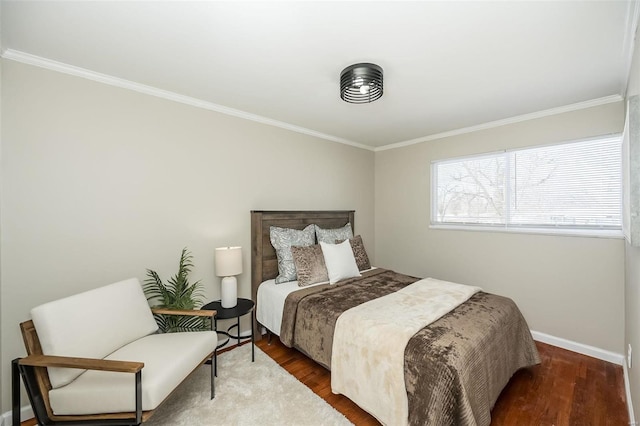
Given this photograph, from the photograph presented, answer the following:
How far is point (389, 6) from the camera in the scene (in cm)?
144

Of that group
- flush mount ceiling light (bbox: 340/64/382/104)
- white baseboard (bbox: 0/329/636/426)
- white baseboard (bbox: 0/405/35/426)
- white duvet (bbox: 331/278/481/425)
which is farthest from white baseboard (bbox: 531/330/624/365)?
white baseboard (bbox: 0/405/35/426)

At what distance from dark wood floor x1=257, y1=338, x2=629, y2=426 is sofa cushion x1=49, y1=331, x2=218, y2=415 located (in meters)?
1.02

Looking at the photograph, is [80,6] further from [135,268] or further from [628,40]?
[628,40]

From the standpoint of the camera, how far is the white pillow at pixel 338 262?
2.93 meters

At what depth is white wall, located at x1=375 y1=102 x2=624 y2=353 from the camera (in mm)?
2586

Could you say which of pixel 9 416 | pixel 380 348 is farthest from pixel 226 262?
pixel 9 416

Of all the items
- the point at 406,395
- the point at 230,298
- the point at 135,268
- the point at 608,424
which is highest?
the point at 135,268

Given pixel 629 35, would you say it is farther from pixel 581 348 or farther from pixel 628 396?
pixel 581 348

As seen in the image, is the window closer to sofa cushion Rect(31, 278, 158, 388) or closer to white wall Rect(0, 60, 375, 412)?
white wall Rect(0, 60, 375, 412)

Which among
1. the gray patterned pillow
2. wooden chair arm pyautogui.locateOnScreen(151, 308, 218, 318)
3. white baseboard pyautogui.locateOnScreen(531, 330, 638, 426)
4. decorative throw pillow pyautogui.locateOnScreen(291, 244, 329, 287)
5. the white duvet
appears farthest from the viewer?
the gray patterned pillow

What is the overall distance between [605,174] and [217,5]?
11.8ft

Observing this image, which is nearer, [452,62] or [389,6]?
[389,6]

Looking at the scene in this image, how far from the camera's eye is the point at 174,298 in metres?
2.39

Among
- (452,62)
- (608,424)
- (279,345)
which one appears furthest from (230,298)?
(608,424)
